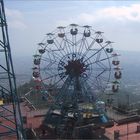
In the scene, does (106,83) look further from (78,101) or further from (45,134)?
(45,134)

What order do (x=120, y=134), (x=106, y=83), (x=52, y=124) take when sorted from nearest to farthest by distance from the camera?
(x=120, y=134) < (x=52, y=124) < (x=106, y=83)

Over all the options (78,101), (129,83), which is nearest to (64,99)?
(78,101)

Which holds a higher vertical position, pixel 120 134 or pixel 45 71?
pixel 45 71

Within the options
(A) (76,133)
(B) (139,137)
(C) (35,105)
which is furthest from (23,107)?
(B) (139,137)

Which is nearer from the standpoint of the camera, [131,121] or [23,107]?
[131,121]

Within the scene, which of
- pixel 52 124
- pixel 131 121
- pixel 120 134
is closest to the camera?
pixel 120 134

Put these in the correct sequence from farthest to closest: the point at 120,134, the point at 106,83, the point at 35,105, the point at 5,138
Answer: the point at 35,105 → the point at 106,83 → the point at 120,134 → the point at 5,138

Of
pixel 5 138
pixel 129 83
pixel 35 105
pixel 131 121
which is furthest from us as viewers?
pixel 129 83

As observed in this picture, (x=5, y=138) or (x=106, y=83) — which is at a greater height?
(x=106, y=83)

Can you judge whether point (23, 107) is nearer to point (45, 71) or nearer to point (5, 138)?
point (45, 71)
